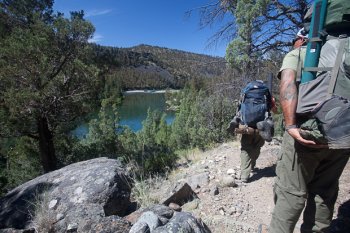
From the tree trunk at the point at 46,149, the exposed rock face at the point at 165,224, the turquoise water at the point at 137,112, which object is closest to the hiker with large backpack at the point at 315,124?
the exposed rock face at the point at 165,224

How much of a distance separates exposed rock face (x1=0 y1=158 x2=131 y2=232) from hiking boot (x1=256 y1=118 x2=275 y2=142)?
1.77 m

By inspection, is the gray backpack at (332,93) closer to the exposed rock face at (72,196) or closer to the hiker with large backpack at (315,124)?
the hiker with large backpack at (315,124)

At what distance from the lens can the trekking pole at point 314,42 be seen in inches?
71.0

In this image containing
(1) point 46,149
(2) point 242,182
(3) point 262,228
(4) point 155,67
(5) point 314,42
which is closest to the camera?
(5) point 314,42

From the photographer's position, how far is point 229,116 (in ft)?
36.1

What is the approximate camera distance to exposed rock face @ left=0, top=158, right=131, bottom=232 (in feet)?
10.1

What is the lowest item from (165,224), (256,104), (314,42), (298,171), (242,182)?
(242,182)

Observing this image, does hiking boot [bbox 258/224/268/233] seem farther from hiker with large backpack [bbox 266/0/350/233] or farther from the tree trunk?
the tree trunk

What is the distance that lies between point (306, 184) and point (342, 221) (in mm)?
1177

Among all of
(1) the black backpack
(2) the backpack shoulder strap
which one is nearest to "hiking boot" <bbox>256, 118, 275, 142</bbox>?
(1) the black backpack

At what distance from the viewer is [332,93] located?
5.49 feet

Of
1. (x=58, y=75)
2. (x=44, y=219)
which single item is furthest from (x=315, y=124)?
(x=58, y=75)

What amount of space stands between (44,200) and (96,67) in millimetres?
5638

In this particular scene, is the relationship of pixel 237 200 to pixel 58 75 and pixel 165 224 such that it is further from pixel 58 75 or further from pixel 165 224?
pixel 58 75
